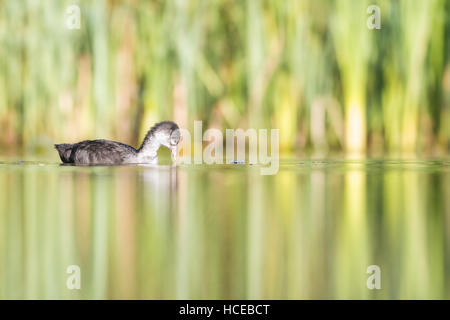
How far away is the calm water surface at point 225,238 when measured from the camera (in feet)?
6.90

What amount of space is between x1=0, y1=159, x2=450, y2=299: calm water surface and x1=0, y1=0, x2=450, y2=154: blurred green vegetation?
2.41m

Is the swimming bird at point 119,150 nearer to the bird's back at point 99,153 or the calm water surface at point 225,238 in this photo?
the bird's back at point 99,153

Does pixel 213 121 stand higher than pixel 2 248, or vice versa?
pixel 213 121

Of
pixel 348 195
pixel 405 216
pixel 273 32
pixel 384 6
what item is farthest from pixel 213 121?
pixel 405 216

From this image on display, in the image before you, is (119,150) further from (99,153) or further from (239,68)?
(239,68)

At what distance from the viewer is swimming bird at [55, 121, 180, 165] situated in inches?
243

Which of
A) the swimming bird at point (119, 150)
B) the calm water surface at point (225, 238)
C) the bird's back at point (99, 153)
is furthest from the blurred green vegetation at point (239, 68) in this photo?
the calm water surface at point (225, 238)

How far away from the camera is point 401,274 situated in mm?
2221

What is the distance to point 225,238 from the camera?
2746 millimetres

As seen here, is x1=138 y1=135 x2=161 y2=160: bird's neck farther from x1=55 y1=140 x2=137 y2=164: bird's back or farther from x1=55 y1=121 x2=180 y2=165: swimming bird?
x1=55 y1=140 x2=137 y2=164: bird's back

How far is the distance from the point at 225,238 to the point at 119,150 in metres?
3.63

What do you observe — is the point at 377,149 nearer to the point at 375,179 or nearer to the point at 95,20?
the point at 375,179

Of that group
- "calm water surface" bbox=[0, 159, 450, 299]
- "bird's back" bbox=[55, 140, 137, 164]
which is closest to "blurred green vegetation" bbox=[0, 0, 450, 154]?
"bird's back" bbox=[55, 140, 137, 164]

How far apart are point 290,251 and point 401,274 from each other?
436 mm
